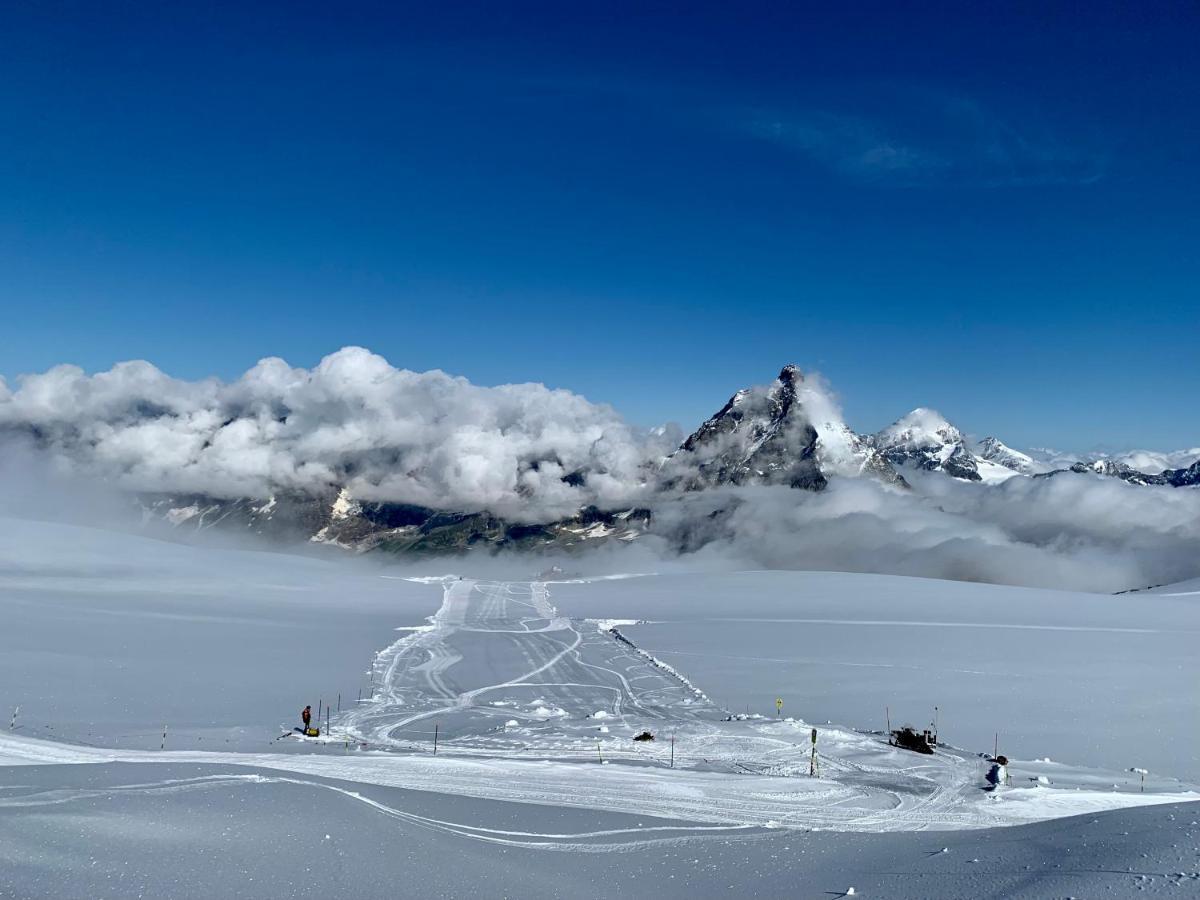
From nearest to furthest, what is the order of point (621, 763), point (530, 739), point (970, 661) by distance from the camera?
1. point (621, 763)
2. point (530, 739)
3. point (970, 661)

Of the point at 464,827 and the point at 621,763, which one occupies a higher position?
the point at 464,827

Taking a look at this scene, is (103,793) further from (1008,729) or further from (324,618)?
(324,618)

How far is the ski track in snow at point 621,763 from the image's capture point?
16781mm

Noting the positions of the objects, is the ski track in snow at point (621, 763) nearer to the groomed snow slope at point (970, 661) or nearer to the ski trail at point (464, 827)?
the ski trail at point (464, 827)

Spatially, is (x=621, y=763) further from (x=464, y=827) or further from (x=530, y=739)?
(x=464, y=827)

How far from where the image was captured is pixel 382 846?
1128cm

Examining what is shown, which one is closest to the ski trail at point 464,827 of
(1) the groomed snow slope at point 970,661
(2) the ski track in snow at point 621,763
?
→ (2) the ski track in snow at point 621,763

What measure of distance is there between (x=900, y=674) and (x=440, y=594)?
63.2 metres

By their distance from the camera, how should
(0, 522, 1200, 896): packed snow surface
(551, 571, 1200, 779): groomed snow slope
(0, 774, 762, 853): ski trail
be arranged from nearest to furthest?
1. (0, 522, 1200, 896): packed snow surface
2. (0, 774, 762, 853): ski trail
3. (551, 571, 1200, 779): groomed snow slope

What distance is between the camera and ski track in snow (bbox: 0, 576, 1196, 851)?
16.8 metres

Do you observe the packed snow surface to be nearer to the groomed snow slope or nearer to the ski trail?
the ski trail

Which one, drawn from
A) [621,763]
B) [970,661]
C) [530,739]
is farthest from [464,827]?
[970,661]

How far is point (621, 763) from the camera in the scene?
22.6 meters

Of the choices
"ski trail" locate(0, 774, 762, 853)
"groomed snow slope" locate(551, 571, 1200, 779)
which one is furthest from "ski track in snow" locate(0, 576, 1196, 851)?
"groomed snow slope" locate(551, 571, 1200, 779)
